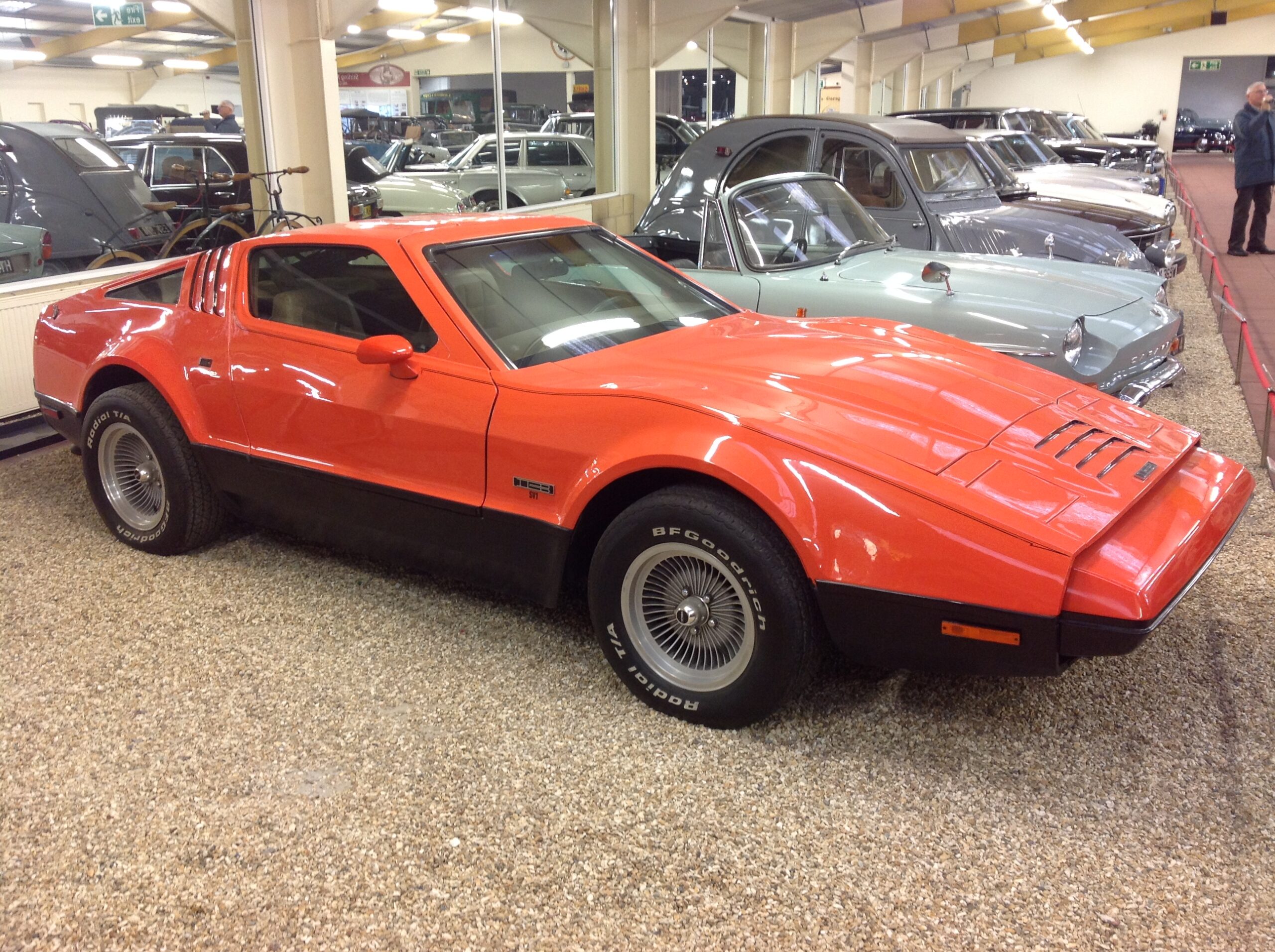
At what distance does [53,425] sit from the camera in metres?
4.45

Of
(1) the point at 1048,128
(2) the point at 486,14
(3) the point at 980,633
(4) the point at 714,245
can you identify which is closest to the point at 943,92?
(1) the point at 1048,128

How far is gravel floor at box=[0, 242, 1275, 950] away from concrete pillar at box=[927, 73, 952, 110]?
109ft

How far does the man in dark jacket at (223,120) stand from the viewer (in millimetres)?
8102

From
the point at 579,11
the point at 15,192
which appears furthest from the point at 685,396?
the point at 579,11

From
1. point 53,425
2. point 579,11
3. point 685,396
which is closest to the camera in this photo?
point 685,396

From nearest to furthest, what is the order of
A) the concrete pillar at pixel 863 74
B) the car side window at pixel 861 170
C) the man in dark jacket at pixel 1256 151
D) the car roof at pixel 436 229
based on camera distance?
the car roof at pixel 436 229
the car side window at pixel 861 170
the man in dark jacket at pixel 1256 151
the concrete pillar at pixel 863 74

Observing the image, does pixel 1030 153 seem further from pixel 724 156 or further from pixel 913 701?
pixel 913 701

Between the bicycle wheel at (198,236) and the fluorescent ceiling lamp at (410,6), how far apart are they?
233 cm

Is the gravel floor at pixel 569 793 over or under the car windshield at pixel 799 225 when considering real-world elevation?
under

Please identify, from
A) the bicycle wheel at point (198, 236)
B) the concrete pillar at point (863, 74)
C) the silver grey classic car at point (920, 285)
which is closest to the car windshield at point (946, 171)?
the silver grey classic car at point (920, 285)

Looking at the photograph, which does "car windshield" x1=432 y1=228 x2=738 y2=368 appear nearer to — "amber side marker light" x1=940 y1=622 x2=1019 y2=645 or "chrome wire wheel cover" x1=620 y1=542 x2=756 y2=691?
"chrome wire wheel cover" x1=620 y1=542 x2=756 y2=691

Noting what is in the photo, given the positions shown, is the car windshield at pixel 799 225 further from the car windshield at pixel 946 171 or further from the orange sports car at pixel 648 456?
the orange sports car at pixel 648 456

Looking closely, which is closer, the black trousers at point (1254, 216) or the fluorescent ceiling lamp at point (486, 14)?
the fluorescent ceiling lamp at point (486, 14)

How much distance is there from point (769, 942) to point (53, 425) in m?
3.82
